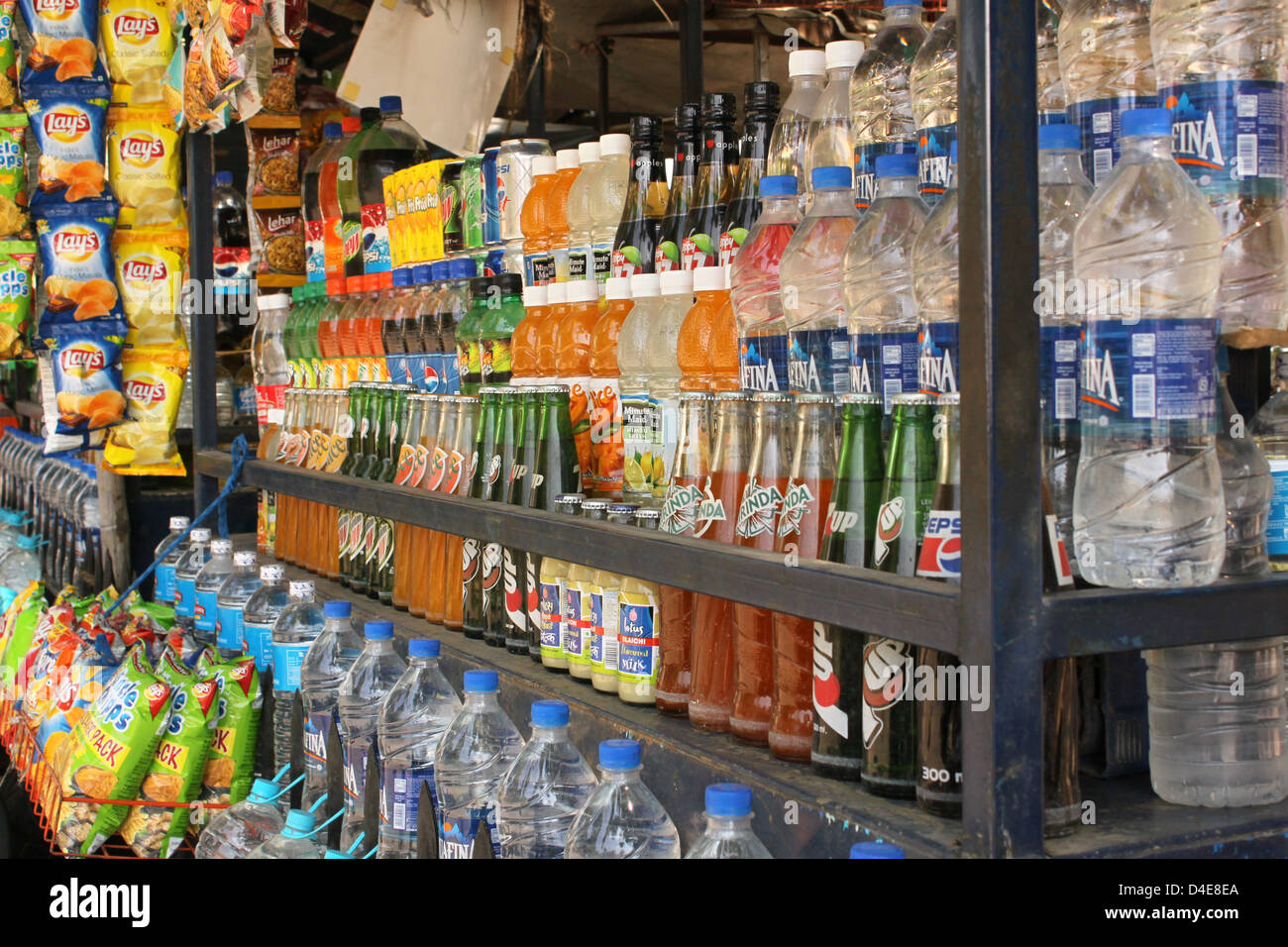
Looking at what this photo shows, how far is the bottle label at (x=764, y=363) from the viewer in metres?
1.66

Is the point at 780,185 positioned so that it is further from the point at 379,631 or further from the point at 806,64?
the point at 379,631

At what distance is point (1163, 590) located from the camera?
4.21ft

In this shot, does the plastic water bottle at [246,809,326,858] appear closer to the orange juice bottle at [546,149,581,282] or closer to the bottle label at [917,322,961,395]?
the orange juice bottle at [546,149,581,282]

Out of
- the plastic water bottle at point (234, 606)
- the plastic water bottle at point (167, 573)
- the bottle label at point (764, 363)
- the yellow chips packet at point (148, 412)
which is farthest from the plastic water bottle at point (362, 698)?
the yellow chips packet at point (148, 412)

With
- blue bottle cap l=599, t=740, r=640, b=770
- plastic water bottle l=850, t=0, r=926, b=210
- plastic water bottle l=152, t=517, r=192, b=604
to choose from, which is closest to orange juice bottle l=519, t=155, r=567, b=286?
plastic water bottle l=850, t=0, r=926, b=210

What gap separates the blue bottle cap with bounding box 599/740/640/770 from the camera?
1.62 m

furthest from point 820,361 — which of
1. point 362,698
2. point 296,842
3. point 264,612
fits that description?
point 264,612

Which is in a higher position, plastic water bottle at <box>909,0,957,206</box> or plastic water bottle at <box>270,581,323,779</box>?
plastic water bottle at <box>909,0,957,206</box>

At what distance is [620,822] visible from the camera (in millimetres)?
1661

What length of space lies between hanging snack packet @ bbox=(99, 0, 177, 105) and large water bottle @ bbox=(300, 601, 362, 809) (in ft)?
7.17

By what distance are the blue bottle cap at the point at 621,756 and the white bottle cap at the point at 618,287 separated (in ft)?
2.51

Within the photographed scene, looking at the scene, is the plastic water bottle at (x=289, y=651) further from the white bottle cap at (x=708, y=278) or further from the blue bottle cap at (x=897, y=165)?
the blue bottle cap at (x=897, y=165)
